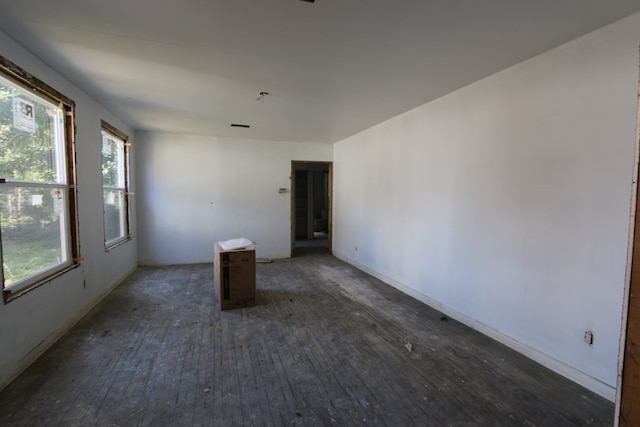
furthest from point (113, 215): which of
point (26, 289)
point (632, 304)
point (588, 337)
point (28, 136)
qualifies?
point (588, 337)

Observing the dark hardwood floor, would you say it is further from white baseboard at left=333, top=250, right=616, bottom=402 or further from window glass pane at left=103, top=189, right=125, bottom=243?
window glass pane at left=103, top=189, right=125, bottom=243

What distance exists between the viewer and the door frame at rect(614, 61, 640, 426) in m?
0.89

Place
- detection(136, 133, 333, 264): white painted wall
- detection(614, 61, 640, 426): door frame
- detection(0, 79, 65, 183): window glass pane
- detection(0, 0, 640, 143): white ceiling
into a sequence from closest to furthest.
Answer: detection(614, 61, 640, 426): door frame, detection(0, 0, 640, 143): white ceiling, detection(0, 79, 65, 183): window glass pane, detection(136, 133, 333, 264): white painted wall

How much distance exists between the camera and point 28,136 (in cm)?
248

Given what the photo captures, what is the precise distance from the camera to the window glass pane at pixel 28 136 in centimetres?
221

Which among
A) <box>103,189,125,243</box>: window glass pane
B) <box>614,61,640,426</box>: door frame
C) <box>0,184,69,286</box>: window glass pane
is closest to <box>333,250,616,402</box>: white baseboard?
<box>614,61,640,426</box>: door frame

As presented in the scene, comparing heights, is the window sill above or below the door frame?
below

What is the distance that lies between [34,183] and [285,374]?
2.64 meters

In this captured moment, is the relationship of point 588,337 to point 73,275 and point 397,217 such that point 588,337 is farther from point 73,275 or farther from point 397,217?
point 73,275

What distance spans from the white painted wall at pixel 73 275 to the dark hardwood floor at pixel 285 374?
16 centimetres

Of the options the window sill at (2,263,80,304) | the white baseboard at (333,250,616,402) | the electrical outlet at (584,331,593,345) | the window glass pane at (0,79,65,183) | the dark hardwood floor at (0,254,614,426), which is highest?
the window glass pane at (0,79,65,183)

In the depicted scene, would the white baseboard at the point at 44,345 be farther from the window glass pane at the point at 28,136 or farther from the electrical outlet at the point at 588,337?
the electrical outlet at the point at 588,337

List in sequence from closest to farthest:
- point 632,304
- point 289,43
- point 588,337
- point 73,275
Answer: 1. point 632,304
2. point 588,337
3. point 289,43
4. point 73,275

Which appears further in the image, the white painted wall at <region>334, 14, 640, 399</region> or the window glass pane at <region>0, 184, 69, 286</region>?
the window glass pane at <region>0, 184, 69, 286</region>
